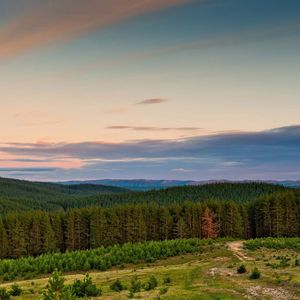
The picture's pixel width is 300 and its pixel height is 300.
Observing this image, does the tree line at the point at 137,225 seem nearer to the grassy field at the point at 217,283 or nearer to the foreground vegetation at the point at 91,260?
the foreground vegetation at the point at 91,260

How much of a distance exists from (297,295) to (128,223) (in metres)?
91.2

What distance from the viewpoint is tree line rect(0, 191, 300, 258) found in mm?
123438

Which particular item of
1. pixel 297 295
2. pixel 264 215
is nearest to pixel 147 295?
pixel 297 295

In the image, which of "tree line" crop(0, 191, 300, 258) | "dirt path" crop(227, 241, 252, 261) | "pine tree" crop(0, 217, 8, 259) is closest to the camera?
"dirt path" crop(227, 241, 252, 261)

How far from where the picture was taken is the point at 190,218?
427 ft

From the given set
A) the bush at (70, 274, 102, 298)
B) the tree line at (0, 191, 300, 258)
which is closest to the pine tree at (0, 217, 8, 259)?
the tree line at (0, 191, 300, 258)

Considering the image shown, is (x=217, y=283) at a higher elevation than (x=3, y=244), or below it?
higher

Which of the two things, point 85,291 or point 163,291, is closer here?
point 163,291

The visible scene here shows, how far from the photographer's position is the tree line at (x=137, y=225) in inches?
4860

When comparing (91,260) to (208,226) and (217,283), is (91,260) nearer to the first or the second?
(217,283)

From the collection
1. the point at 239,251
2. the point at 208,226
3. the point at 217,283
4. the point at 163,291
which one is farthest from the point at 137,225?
the point at 163,291

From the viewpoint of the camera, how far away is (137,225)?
127125 millimetres

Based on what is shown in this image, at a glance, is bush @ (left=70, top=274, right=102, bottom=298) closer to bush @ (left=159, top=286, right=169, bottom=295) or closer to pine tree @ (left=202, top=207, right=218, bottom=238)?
bush @ (left=159, top=286, right=169, bottom=295)

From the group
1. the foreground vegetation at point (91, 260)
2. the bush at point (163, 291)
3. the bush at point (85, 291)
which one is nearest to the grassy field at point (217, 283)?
the bush at point (163, 291)
